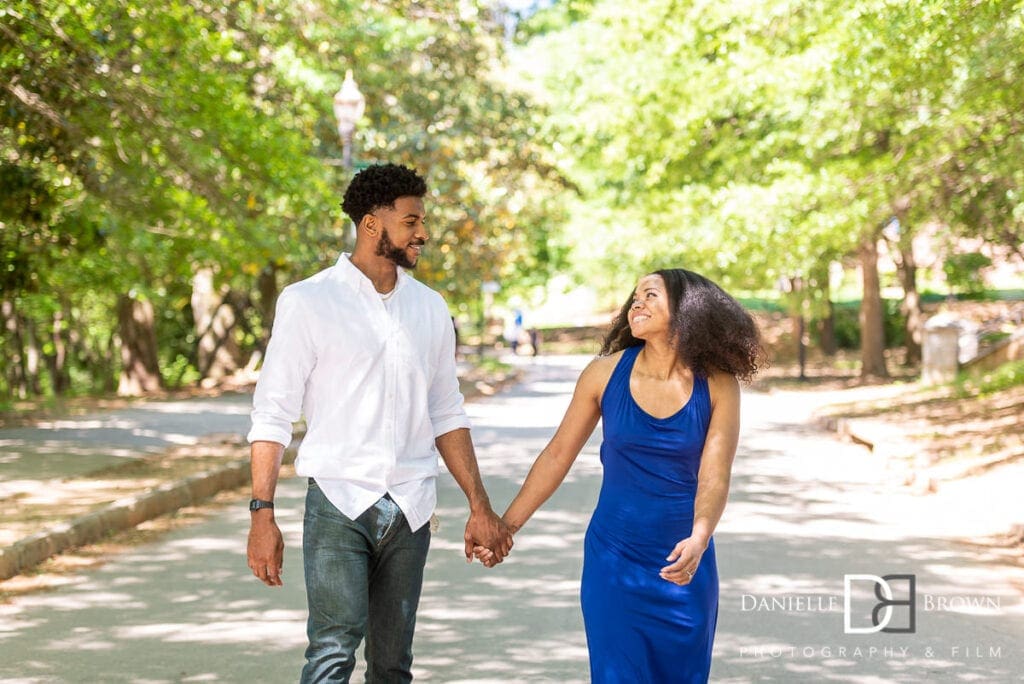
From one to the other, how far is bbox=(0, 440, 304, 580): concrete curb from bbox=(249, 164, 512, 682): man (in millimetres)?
5706

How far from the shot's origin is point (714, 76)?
979 inches

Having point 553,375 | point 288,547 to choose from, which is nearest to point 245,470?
point 288,547

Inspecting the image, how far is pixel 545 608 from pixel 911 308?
31.5 m

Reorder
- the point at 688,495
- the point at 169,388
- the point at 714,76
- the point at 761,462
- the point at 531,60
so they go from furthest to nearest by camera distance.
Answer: the point at 531,60 → the point at 169,388 → the point at 714,76 → the point at 761,462 → the point at 688,495

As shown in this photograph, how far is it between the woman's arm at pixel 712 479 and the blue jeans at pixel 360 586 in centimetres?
82

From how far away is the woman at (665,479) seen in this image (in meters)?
4.42

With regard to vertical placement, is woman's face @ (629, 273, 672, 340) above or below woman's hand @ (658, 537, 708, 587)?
above

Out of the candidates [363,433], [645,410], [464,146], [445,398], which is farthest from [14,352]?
[645,410]

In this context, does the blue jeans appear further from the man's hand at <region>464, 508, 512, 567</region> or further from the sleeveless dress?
the sleeveless dress

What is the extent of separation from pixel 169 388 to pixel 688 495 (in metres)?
29.1

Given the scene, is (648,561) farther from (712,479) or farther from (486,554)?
(486,554)

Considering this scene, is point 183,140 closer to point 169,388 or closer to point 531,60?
point 169,388

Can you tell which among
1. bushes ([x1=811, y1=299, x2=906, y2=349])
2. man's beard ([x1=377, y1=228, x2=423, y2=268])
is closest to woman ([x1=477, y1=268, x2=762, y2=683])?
man's beard ([x1=377, y1=228, x2=423, y2=268])

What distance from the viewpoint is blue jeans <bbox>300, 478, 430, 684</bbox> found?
177 inches
